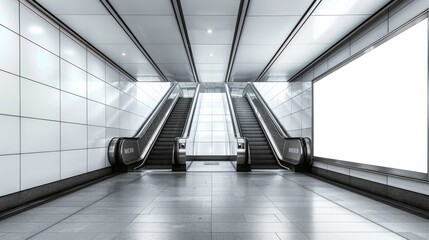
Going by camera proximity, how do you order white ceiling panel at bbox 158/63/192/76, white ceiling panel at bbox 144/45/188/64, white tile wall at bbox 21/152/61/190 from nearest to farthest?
1. white tile wall at bbox 21/152/61/190
2. white ceiling panel at bbox 144/45/188/64
3. white ceiling panel at bbox 158/63/192/76

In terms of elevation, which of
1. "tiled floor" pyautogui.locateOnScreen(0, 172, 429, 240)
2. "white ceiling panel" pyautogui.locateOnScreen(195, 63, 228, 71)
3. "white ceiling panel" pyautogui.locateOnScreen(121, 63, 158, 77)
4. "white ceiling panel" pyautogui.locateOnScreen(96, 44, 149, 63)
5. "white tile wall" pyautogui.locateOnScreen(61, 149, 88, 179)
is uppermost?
"white ceiling panel" pyautogui.locateOnScreen(96, 44, 149, 63)

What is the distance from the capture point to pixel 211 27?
521cm

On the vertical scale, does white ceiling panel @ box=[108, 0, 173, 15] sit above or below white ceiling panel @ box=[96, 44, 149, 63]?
above

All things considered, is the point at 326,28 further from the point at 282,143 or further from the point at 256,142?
the point at 256,142

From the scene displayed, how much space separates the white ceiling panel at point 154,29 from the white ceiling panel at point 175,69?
1.91 meters

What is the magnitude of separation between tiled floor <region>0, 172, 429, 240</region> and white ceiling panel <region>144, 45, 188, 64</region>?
10.7 feet

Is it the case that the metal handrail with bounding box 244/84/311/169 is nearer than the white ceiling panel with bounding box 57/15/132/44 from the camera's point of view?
No

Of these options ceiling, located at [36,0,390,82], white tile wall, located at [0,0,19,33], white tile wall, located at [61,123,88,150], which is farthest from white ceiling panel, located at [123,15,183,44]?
white tile wall, located at [61,123,88,150]

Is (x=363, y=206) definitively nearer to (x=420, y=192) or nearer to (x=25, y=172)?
(x=420, y=192)

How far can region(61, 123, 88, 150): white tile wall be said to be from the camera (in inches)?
197

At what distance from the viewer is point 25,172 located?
3.92 meters

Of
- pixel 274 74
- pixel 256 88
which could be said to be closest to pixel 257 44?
pixel 274 74

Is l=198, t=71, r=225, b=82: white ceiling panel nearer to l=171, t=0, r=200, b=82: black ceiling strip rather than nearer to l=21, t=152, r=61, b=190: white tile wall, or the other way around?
l=171, t=0, r=200, b=82: black ceiling strip

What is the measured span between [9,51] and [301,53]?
586 cm
